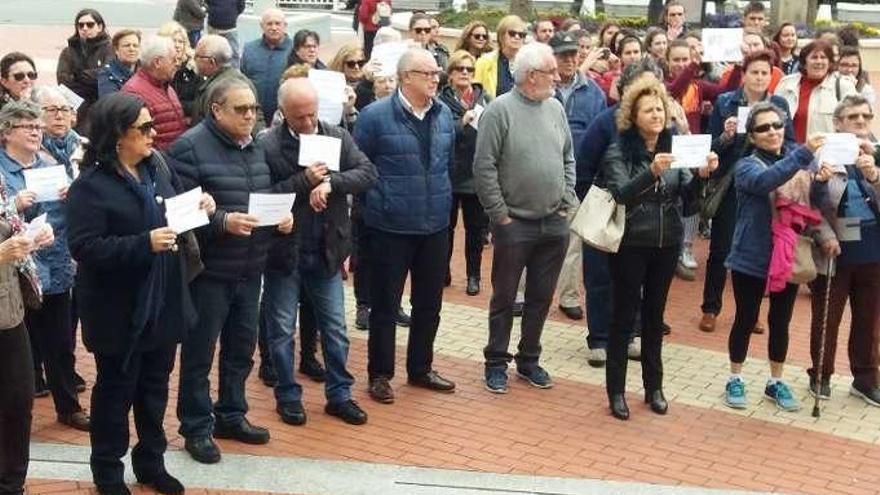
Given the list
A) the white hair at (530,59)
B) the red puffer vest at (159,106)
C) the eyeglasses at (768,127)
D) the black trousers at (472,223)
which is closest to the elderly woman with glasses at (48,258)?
the red puffer vest at (159,106)

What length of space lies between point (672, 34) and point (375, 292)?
6.58 metres

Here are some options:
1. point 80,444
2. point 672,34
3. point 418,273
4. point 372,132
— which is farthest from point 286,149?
point 672,34

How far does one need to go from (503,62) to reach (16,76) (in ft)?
13.6

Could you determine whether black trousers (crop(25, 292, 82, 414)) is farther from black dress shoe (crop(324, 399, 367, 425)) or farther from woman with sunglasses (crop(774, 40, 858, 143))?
woman with sunglasses (crop(774, 40, 858, 143))

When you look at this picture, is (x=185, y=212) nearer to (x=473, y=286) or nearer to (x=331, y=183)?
(x=331, y=183)

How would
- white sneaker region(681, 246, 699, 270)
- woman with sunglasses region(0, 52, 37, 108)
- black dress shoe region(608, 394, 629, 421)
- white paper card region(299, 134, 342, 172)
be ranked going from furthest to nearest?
white sneaker region(681, 246, 699, 270)
woman with sunglasses region(0, 52, 37, 108)
black dress shoe region(608, 394, 629, 421)
white paper card region(299, 134, 342, 172)

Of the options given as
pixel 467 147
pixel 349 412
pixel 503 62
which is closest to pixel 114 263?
pixel 349 412

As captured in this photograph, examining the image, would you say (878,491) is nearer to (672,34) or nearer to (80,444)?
(80,444)

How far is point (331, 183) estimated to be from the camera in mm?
7363

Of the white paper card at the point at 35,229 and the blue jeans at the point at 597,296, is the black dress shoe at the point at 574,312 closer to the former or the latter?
the blue jeans at the point at 597,296

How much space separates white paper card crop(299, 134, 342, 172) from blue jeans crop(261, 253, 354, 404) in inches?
22.0

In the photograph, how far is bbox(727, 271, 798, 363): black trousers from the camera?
811cm

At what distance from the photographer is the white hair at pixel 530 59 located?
315 inches

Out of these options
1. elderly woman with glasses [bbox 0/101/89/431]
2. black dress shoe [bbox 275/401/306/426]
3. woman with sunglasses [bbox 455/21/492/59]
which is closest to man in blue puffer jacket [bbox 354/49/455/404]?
black dress shoe [bbox 275/401/306/426]
